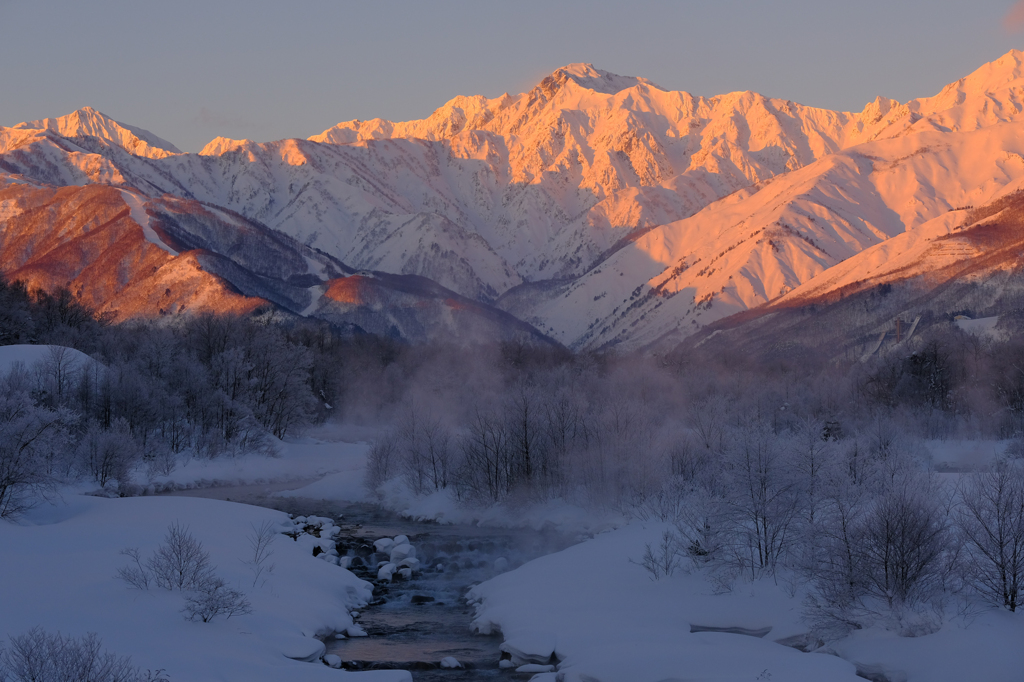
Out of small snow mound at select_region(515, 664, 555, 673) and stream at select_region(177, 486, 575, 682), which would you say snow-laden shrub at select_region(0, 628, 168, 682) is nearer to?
stream at select_region(177, 486, 575, 682)

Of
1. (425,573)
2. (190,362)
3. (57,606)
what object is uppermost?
(190,362)

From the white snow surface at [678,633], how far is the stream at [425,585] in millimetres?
1106

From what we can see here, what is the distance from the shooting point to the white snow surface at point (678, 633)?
66.6 feet

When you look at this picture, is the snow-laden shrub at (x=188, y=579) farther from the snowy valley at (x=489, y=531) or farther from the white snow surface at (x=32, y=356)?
the white snow surface at (x=32, y=356)

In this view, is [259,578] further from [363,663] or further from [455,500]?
[455,500]

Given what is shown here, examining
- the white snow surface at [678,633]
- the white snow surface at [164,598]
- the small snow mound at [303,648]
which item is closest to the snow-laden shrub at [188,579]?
→ the white snow surface at [164,598]

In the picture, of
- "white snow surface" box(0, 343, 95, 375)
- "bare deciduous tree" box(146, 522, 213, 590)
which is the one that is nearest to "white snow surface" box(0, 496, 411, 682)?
"bare deciduous tree" box(146, 522, 213, 590)

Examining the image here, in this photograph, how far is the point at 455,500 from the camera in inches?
1972

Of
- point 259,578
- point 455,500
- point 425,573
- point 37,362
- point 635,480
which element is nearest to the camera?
point 259,578

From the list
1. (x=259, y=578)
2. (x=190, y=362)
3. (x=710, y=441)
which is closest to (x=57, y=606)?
(x=259, y=578)

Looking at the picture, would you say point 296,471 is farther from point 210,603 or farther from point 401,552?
point 210,603

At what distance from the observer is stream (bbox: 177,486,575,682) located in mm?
24141

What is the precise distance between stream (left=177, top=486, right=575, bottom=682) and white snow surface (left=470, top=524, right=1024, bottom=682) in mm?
1106

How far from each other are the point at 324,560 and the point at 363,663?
1249 cm
